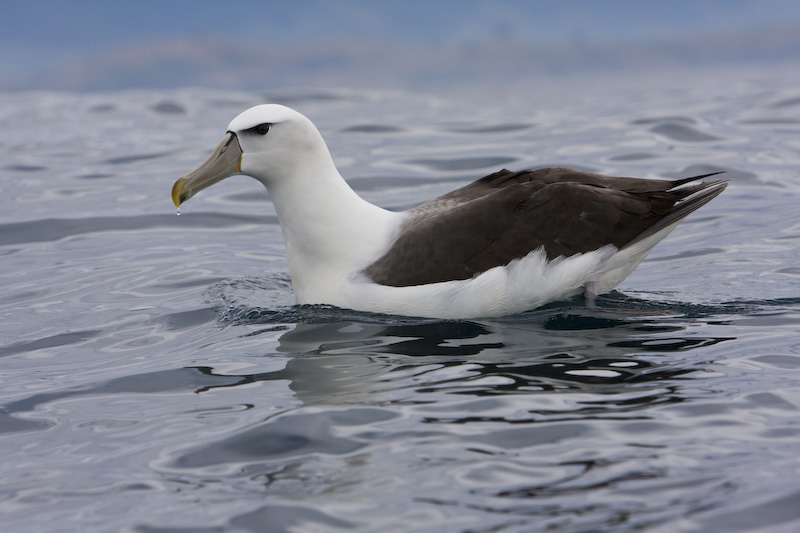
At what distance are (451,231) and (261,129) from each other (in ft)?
4.95

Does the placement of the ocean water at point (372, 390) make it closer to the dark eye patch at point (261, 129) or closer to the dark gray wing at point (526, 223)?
the dark gray wing at point (526, 223)

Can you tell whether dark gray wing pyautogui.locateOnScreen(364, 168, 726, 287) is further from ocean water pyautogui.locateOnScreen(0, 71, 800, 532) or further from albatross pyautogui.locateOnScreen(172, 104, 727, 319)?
ocean water pyautogui.locateOnScreen(0, 71, 800, 532)

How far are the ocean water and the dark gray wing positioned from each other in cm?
38

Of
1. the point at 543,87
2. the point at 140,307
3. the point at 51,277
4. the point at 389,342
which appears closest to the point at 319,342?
the point at 389,342

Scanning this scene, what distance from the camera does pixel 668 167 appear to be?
12.6m

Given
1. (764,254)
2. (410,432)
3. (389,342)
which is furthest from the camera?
(764,254)

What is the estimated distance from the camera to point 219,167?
22.9 feet

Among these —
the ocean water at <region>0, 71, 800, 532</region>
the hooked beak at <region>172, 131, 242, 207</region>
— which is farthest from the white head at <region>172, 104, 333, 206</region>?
the ocean water at <region>0, 71, 800, 532</region>

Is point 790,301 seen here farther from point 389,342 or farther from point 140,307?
point 140,307

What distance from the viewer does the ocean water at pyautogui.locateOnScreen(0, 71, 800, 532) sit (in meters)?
4.18

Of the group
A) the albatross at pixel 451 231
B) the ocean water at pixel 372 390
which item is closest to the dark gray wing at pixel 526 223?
the albatross at pixel 451 231

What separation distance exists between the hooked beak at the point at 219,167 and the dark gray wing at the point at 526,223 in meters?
1.20

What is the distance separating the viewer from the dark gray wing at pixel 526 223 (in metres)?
6.61

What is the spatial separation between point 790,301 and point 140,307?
16.1ft
